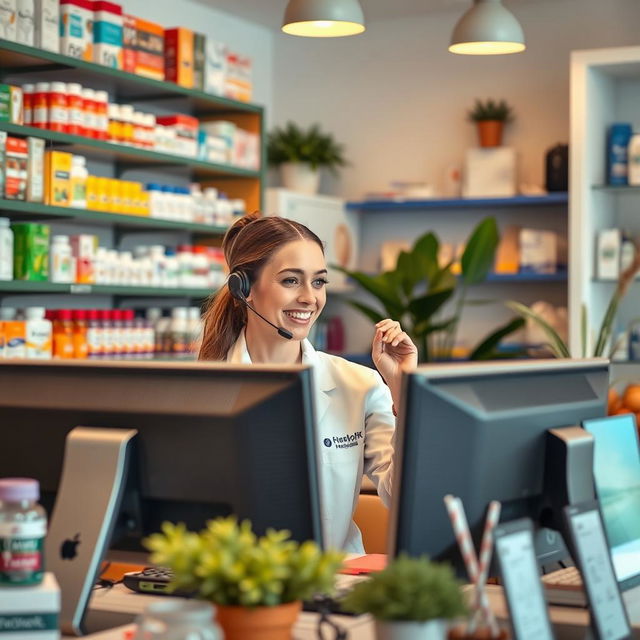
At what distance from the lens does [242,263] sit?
2.99 meters

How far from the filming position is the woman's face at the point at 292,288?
113 inches

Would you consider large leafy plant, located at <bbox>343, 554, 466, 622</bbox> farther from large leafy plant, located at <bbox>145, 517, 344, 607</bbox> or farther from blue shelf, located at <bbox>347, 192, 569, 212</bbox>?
blue shelf, located at <bbox>347, 192, 569, 212</bbox>

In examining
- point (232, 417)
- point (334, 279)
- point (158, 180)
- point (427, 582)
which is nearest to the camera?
point (427, 582)

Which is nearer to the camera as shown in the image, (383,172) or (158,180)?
(158,180)

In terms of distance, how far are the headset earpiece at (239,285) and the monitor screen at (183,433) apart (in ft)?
3.33

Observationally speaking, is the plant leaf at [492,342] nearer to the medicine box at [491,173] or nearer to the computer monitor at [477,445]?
the medicine box at [491,173]

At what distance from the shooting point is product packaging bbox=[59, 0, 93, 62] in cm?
486

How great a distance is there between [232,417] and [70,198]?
10.9 ft

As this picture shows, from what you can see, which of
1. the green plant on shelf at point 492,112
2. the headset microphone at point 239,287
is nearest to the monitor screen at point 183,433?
the headset microphone at point 239,287

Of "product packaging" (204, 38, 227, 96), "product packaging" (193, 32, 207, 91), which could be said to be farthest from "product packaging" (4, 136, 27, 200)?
"product packaging" (204, 38, 227, 96)

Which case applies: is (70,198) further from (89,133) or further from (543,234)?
(543,234)

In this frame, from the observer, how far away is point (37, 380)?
1903mm

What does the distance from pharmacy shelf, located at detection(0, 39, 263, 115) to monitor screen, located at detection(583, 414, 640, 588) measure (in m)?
3.21

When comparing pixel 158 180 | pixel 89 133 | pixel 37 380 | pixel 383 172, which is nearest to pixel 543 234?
pixel 383 172
